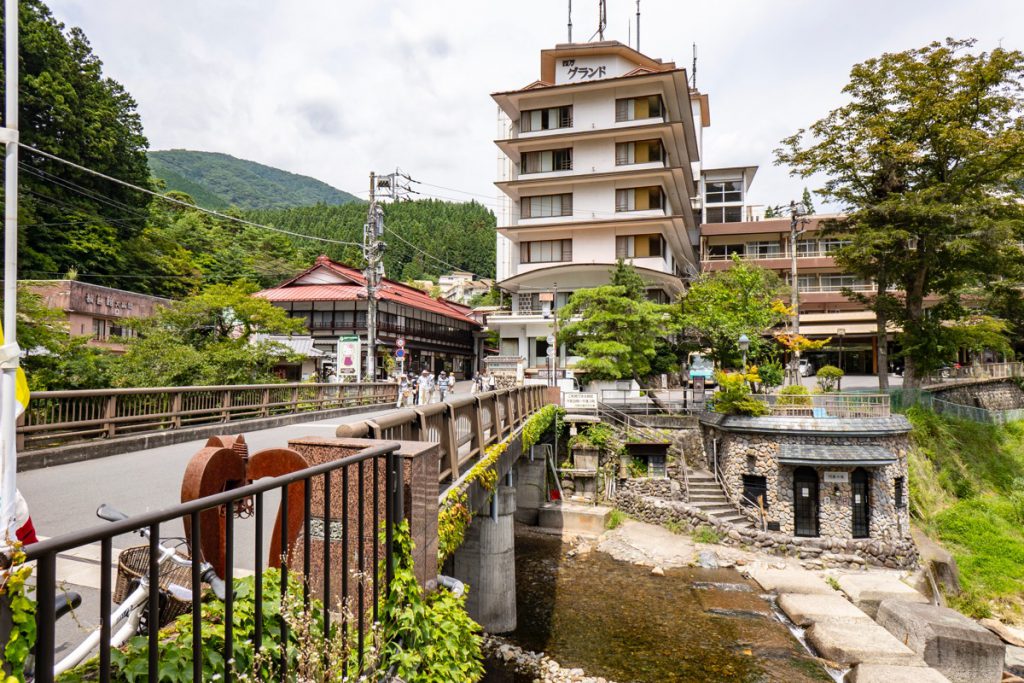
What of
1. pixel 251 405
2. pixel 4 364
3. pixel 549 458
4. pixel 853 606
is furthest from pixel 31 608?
pixel 549 458

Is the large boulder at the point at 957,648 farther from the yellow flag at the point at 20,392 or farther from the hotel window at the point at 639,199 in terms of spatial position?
the hotel window at the point at 639,199

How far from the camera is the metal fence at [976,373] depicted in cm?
3322

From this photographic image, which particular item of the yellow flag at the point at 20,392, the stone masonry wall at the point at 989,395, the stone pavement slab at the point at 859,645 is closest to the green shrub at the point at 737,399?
the stone pavement slab at the point at 859,645

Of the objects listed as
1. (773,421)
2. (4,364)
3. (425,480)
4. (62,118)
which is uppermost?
(62,118)

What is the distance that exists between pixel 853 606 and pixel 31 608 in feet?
62.7

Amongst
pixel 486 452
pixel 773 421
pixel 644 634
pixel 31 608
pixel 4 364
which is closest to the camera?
pixel 31 608

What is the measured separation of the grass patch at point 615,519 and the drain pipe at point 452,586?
737 inches

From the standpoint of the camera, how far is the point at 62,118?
110 feet

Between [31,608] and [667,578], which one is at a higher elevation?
[31,608]

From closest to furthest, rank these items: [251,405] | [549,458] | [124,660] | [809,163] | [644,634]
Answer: [124,660] → [644,634] → [251,405] → [549,458] → [809,163]

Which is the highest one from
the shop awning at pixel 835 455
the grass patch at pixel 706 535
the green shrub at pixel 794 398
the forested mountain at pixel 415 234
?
the forested mountain at pixel 415 234

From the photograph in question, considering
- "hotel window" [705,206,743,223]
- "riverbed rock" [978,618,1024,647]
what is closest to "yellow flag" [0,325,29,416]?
"riverbed rock" [978,618,1024,647]

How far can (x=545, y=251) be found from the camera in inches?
1654

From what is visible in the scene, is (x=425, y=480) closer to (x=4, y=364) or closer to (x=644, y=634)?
(x=4, y=364)
